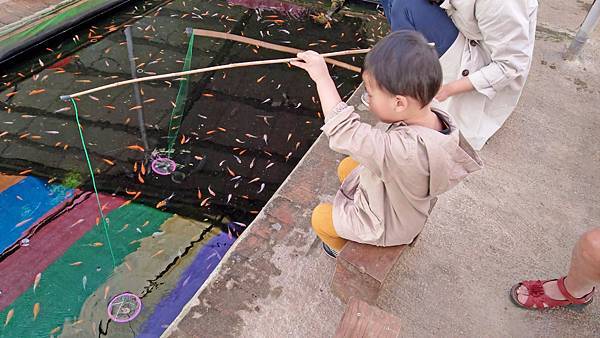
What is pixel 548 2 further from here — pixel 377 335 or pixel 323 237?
pixel 377 335

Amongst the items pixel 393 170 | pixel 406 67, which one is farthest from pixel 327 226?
pixel 406 67

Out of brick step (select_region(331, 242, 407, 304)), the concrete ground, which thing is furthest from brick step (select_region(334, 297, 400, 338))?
the concrete ground

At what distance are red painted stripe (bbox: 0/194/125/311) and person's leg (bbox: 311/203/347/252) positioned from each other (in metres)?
1.79

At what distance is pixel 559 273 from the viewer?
2.82 metres

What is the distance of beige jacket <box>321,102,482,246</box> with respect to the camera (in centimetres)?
183

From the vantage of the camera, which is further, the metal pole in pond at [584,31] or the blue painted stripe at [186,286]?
the metal pole in pond at [584,31]

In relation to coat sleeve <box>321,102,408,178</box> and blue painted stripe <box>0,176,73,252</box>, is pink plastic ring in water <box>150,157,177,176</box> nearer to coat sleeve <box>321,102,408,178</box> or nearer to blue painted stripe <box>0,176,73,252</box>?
blue painted stripe <box>0,176,73,252</box>

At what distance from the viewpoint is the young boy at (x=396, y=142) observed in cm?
176

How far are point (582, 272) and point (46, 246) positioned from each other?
3.29 meters

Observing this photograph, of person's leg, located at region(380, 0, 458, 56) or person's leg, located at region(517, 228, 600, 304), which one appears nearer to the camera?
person's leg, located at region(517, 228, 600, 304)

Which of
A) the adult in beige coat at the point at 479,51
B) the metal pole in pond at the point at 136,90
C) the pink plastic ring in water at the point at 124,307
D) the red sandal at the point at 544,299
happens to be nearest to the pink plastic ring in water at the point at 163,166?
the metal pole in pond at the point at 136,90

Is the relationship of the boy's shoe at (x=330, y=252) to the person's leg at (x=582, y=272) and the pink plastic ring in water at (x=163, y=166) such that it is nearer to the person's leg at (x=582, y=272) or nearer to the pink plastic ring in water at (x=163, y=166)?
the person's leg at (x=582, y=272)

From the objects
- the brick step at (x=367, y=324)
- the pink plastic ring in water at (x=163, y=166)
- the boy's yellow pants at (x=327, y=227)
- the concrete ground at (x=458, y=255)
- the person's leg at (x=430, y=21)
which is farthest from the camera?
the pink plastic ring in water at (x=163, y=166)

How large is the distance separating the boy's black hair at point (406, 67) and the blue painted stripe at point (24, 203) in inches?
107
